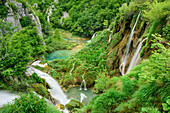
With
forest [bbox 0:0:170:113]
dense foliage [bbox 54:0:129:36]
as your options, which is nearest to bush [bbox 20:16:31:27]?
forest [bbox 0:0:170:113]

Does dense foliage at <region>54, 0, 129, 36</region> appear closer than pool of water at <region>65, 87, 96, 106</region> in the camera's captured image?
No

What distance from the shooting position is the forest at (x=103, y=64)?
14.1 ft

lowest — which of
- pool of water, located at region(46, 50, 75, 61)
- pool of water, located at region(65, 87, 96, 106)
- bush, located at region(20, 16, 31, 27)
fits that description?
pool of water, located at region(65, 87, 96, 106)

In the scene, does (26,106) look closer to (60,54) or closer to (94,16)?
(60,54)

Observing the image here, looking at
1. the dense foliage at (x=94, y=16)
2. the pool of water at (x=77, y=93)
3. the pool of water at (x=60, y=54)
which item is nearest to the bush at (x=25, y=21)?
the pool of water at (x=60, y=54)

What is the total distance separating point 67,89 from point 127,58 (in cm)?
861

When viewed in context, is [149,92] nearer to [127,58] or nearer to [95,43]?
[127,58]

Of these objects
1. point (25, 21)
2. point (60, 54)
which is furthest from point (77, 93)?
point (25, 21)

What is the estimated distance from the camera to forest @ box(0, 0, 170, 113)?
4.29m

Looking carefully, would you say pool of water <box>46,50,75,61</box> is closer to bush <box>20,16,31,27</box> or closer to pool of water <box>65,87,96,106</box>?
bush <box>20,16,31,27</box>

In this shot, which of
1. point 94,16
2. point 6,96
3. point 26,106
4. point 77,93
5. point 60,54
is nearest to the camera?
point 26,106

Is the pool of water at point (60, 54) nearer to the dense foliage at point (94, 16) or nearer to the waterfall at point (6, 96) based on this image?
the dense foliage at point (94, 16)

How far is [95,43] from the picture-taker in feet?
62.7

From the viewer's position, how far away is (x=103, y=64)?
15.6 m
